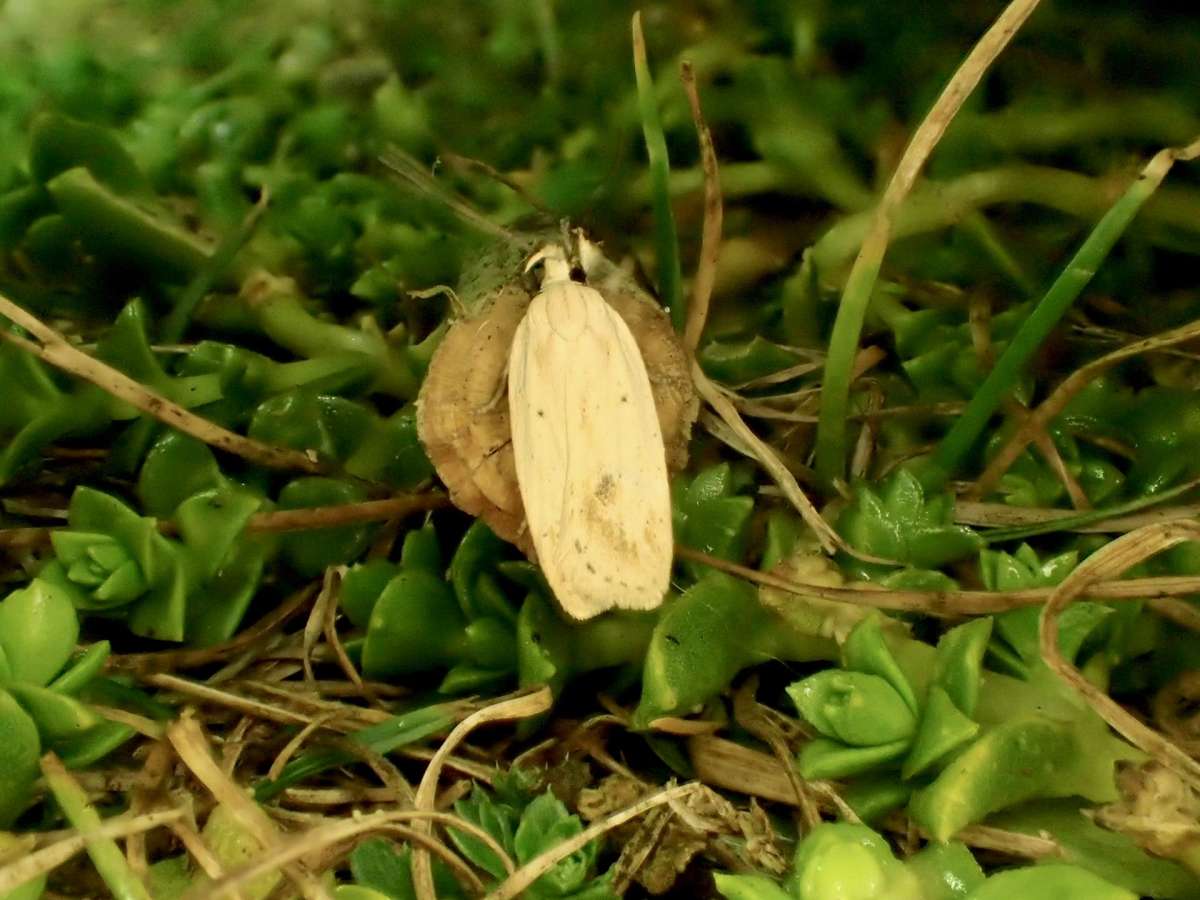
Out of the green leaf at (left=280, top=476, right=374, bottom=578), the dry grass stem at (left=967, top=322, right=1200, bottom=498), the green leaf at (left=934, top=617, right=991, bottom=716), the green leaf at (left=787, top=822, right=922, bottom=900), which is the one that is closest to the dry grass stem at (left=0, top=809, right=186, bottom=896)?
the green leaf at (left=280, top=476, right=374, bottom=578)

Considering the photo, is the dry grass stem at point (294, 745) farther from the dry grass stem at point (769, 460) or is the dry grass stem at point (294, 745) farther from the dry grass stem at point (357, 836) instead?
the dry grass stem at point (769, 460)

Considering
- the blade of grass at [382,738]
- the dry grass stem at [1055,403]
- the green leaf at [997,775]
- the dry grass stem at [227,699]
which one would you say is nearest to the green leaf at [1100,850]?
the green leaf at [997,775]

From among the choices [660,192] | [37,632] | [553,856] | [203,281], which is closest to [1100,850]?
[553,856]

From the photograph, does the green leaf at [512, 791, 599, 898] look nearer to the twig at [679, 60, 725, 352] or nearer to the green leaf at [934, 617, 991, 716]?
the green leaf at [934, 617, 991, 716]

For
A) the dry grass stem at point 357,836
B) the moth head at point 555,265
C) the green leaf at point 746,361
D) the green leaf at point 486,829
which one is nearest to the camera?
the dry grass stem at point 357,836

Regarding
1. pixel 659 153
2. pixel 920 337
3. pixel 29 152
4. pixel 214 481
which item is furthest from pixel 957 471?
pixel 29 152

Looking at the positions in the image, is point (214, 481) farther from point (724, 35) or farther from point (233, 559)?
point (724, 35)
